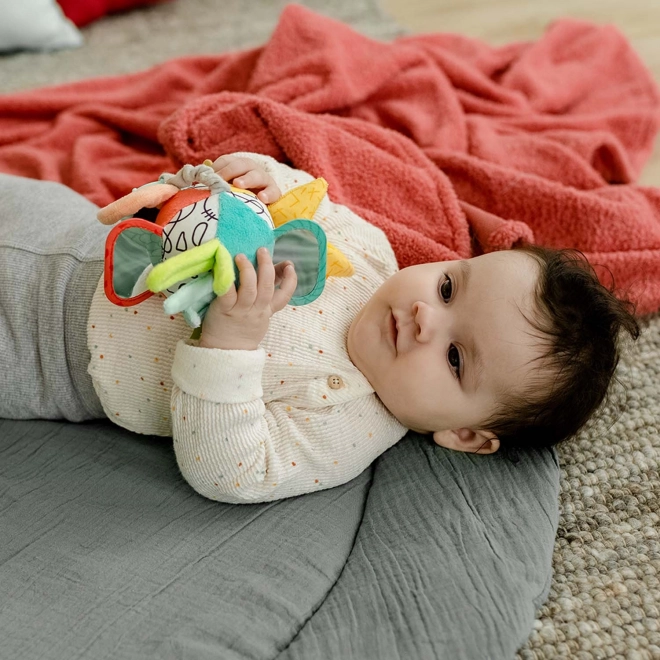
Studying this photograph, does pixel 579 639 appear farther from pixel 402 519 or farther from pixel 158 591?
pixel 158 591

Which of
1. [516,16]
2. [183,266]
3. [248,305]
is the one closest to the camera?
[183,266]

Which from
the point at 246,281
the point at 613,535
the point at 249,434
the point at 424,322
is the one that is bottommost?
the point at 613,535

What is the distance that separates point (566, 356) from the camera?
86cm

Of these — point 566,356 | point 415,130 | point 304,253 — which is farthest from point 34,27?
point 566,356

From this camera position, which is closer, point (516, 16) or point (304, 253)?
point (304, 253)

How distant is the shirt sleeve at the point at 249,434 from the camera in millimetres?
815

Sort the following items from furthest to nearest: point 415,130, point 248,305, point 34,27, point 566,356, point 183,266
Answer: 1. point 34,27
2. point 415,130
3. point 566,356
4. point 248,305
5. point 183,266

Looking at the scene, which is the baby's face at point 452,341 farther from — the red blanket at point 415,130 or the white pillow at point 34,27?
the white pillow at point 34,27

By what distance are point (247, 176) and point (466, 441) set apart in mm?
450

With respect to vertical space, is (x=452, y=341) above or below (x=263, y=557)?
above

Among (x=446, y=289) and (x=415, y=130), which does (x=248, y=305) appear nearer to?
(x=446, y=289)

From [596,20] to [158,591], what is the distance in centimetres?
190

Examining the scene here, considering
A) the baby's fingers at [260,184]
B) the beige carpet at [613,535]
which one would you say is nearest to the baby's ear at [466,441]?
the beige carpet at [613,535]

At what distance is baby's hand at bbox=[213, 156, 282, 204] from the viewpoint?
909 millimetres
